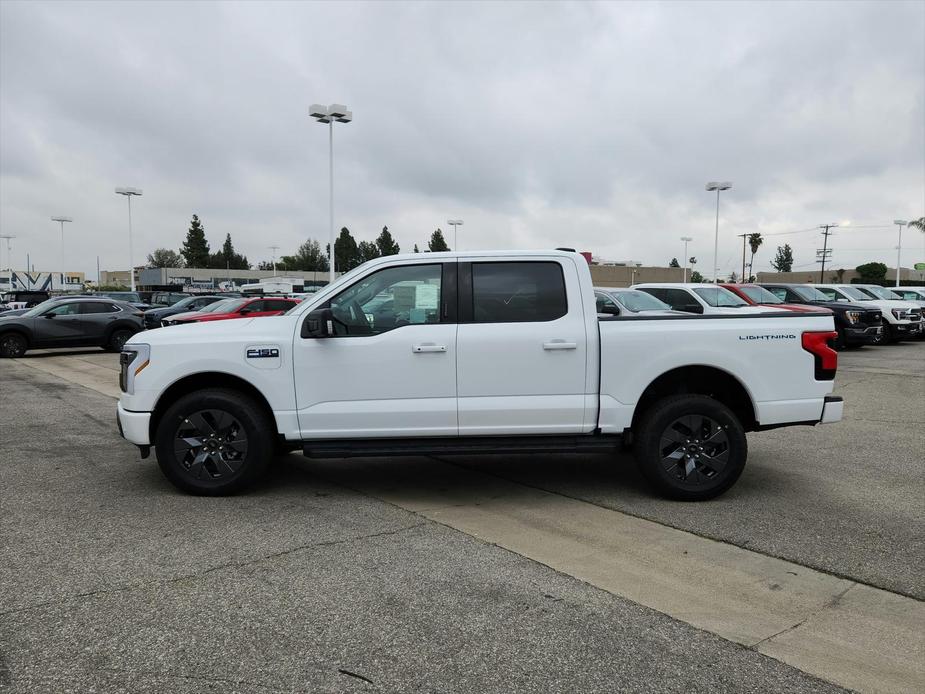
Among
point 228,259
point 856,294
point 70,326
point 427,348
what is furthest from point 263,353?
point 228,259

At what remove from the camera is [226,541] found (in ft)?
15.4

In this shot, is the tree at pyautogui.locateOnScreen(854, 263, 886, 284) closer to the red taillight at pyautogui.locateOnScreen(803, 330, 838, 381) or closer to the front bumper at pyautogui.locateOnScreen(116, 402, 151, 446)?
the red taillight at pyautogui.locateOnScreen(803, 330, 838, 381)

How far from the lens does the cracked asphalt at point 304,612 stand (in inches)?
121

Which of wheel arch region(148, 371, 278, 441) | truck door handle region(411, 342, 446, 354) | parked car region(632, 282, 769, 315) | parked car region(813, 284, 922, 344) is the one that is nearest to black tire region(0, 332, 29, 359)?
wheel arch region(148, 371, 278, 441)

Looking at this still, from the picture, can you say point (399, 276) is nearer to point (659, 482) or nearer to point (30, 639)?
point (659, 482)

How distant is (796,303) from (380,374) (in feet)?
55.9

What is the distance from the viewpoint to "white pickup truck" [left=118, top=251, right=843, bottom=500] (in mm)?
5434

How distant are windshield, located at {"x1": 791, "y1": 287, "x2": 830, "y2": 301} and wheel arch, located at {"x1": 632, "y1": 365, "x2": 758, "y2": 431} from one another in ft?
51.7

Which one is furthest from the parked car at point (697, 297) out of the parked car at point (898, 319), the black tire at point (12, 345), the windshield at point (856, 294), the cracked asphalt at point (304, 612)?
the black tire at point (12, 345)

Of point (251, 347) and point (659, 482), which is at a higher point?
point (251, 347)

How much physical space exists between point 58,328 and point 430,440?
16.8 metres

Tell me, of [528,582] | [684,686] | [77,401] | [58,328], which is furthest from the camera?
[58,328]

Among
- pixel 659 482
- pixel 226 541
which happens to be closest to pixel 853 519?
pixel 659 482

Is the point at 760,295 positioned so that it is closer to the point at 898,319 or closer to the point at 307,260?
the point at 898,319
